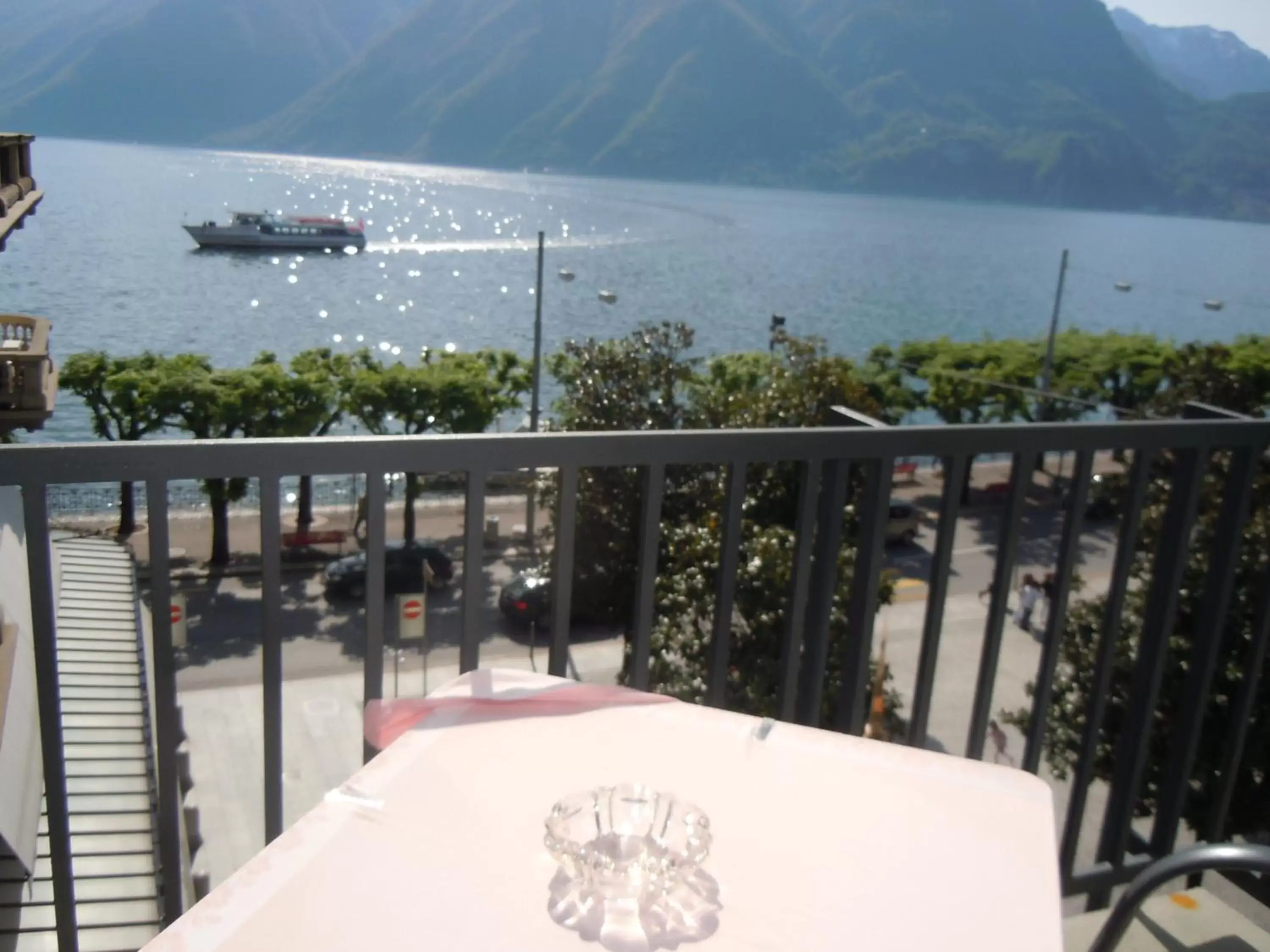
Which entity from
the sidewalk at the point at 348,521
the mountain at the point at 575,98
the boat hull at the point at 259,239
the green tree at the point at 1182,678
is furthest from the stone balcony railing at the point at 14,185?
the mountain at the point at 575,98

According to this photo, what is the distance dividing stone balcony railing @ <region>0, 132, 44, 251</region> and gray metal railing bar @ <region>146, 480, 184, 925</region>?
2.01 m

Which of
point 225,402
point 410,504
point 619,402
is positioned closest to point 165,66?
point 225,402

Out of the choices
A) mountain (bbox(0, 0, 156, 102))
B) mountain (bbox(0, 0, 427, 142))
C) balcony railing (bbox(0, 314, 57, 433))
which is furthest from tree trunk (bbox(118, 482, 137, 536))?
mountain (bbox(0, 0, 156, 102))

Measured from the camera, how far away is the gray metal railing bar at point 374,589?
52.6 inches

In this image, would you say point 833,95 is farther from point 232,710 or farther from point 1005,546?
point 1005,546

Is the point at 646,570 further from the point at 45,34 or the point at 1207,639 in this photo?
the point at 45,34

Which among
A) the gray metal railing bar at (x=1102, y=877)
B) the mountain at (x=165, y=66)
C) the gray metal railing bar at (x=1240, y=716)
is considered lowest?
the gray metal railing bar at (x=1102, y=877)

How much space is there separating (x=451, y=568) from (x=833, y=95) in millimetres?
134490

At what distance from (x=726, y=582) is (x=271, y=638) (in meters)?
0.67

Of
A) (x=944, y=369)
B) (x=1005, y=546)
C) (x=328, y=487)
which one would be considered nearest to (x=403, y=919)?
(x=1005, y=546)

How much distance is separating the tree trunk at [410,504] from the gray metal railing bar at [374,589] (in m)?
13.4

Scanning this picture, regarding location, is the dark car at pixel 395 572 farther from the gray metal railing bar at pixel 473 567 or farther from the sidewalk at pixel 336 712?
the gray metal railing bar at pixel 473 567

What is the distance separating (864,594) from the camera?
171 cm

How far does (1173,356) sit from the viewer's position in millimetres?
27062
